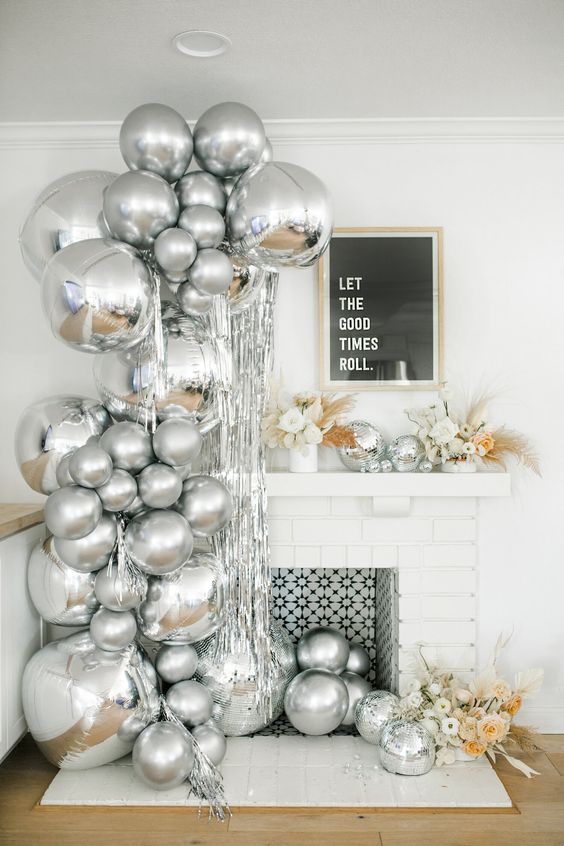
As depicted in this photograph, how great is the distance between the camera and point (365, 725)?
2.63 meters

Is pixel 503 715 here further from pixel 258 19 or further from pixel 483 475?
pixel 258 19

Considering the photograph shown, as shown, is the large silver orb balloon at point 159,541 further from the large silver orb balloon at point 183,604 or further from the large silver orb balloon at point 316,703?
the large silver orb balloon at point 316,703

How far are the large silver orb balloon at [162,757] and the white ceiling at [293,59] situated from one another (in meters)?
2.12

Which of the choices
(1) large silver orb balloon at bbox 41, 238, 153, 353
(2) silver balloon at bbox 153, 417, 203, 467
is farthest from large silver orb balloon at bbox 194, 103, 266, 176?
(2) silver balloon at bbox 153, 417, 203, 467

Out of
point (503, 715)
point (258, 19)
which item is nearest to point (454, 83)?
point (258, 19)

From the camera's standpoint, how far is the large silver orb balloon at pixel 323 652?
280cm

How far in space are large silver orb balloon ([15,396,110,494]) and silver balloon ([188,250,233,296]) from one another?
577 millimetres

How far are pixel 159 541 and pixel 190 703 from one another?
0.61 m

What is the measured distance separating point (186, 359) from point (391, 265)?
1032 mm

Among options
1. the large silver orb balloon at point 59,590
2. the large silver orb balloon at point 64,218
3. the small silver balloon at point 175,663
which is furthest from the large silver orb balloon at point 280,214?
the small silver balloon at point 175,663

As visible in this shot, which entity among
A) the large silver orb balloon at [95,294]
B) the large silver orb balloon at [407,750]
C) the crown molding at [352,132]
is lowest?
the large silver orb balloon at [407,750]

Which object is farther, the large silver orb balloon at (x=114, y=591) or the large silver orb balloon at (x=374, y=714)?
the large silver orb balloon at (x=374, y=714)

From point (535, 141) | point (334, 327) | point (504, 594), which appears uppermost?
point (535, 141)

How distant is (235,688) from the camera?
262 centimetres
